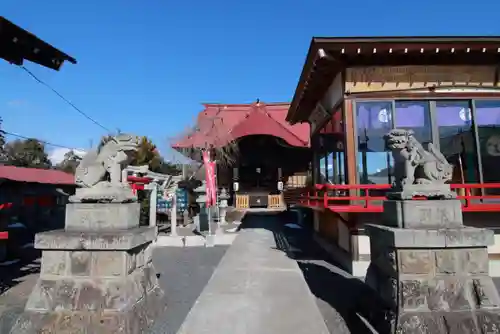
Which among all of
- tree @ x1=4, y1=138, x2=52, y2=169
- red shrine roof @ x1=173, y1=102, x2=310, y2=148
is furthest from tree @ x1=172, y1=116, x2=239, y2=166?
tree @ x1=4, y1=138, x2=52, y2=169

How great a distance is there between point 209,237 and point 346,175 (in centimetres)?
603

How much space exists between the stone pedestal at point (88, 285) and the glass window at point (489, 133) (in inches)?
344

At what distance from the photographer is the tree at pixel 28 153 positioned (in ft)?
108

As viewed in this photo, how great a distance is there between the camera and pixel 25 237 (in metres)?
13.7

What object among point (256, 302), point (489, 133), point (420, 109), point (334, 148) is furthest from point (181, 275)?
point (489, 133)

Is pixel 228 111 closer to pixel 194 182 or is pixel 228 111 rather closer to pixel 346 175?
pixel 194 182

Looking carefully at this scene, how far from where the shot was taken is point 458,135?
822 cm

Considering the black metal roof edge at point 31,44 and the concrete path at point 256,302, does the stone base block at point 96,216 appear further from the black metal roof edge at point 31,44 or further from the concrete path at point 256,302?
the black metal roof edge at point 31,44

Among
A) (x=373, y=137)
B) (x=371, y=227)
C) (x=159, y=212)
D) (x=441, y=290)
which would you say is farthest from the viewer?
(x=159, y=212)


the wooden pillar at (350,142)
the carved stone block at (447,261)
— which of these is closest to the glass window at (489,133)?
the wooden pillar at (350,142)

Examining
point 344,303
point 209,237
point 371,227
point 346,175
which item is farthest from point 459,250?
point 209,237

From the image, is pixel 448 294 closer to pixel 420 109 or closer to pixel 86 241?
pixel 86 241

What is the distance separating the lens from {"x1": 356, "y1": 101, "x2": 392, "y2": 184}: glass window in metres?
8.12

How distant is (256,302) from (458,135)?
692cm
